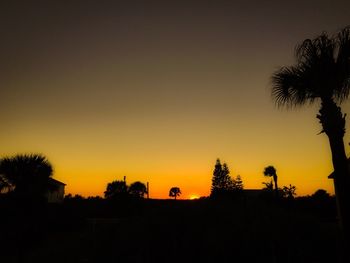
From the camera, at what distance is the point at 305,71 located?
10.1 metres

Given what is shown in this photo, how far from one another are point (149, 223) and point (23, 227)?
5834 millimetres

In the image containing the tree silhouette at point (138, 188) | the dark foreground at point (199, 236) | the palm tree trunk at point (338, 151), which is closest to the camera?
the palm tree trunk at point (338, 151)

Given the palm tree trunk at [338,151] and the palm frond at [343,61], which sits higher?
the palm frond at [343,61]

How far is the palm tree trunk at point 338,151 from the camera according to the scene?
28.6 feet

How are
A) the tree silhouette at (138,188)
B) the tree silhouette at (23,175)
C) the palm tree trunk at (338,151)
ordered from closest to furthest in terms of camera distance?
the palm tree trunk at (338,151)
the tree silhouette at (23,175)
the tree silhouette at (138,188)

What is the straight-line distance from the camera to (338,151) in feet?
30.1

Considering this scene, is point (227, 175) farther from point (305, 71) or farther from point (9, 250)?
point (305, 71)

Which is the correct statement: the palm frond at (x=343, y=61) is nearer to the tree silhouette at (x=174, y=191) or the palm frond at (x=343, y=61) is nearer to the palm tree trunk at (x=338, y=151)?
the palm tree trunk at (x=338, y=151)

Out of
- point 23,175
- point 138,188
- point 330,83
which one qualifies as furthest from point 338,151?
point 138,188

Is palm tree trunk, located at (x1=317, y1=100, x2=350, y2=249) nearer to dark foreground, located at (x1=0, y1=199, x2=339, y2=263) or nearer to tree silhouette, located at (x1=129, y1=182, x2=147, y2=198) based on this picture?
dark foreground, located at (x1=0, y1=199, x2=339, y2=263)

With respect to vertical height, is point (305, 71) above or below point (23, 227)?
above

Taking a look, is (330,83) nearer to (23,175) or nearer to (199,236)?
(199,236)

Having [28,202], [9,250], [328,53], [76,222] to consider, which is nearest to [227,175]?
[76,222]

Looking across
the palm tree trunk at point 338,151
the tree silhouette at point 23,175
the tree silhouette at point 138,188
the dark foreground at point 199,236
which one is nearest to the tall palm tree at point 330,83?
the palm tree trunk at point 338,151
